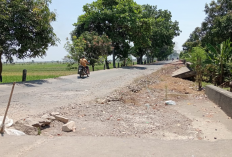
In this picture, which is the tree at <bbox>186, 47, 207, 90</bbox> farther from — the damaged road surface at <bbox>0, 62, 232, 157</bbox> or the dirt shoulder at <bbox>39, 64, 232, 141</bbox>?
the dirt shoulder at <bbox>39, 64, 232, 141</bbox>

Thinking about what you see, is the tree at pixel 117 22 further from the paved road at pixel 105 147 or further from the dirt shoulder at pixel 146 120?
the paved road at pixel 105 147

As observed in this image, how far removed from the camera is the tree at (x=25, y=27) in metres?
14.2

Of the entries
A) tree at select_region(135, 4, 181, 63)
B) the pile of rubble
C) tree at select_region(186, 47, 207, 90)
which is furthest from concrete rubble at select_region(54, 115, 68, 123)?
tree at select_region(135, 4, 181, 63)

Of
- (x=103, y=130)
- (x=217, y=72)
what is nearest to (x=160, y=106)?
(x=103, y=130)

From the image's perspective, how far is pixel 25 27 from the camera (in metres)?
14.9

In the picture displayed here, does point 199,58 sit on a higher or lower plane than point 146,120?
higher

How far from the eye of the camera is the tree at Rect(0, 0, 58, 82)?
14188mm

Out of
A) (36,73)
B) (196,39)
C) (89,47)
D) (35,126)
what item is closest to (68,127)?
(35,126)

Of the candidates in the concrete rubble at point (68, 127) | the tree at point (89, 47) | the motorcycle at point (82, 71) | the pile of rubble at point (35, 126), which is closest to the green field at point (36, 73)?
the tree at point (89, 47)

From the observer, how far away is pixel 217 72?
13.8m

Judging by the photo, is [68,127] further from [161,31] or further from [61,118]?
[161,31]

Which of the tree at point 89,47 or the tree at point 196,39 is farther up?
the tree at point 196,39

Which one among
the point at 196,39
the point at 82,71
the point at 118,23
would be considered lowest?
the point at 82,71

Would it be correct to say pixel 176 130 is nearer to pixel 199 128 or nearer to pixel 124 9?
pixel 199 128
